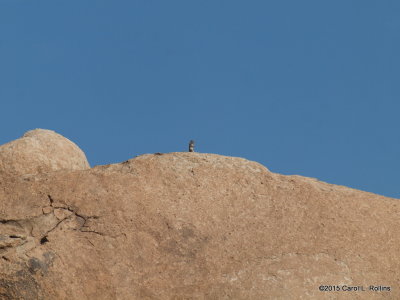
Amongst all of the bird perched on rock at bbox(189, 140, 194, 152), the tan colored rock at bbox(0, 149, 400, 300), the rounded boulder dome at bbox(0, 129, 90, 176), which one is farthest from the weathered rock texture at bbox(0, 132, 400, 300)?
the bird perched on rock at bbox(189, 140, 194, 152)

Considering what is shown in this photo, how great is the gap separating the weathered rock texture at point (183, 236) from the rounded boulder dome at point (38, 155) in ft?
1.22

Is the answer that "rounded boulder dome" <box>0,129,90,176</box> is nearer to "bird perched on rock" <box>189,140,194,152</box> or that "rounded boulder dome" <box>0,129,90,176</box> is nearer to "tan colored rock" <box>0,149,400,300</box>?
"tan colored rock" <box>0,149,400,300</box>

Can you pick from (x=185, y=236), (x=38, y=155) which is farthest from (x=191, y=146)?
(x=38, y=155)

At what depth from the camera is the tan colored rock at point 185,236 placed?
11203mm

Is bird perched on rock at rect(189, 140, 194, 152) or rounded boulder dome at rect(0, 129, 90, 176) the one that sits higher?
bird perched on rock at rect(189, 140, 194, 152)

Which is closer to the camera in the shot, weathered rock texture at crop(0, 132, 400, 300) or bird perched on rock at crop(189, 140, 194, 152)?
weathered rock texture at crop(0, 132, 400, 300)

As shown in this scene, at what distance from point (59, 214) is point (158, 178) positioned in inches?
69.9

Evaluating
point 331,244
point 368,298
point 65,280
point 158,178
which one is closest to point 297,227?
point 331,244

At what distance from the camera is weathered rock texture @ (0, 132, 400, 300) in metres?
11.2

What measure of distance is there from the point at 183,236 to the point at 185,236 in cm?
3

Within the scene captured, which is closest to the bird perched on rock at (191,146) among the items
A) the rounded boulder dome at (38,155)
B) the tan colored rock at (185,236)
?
the tan colored rock at (185,236)

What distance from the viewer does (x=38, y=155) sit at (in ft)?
41.2

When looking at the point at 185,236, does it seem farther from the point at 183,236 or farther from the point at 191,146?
the point at 191,146

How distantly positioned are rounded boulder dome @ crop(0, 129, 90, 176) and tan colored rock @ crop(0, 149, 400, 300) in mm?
458
